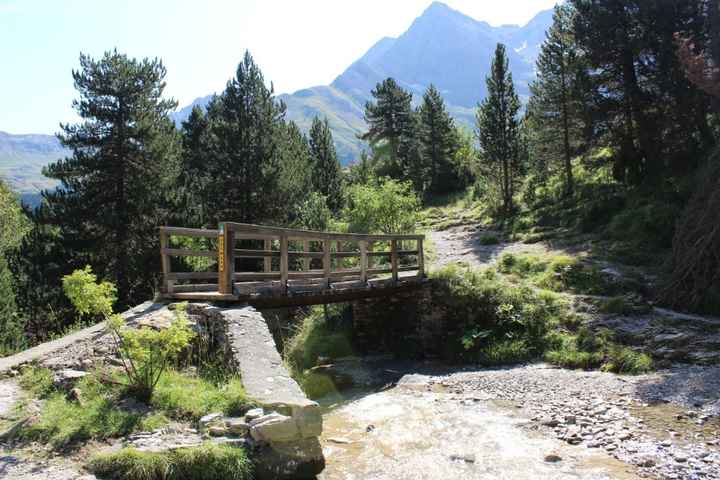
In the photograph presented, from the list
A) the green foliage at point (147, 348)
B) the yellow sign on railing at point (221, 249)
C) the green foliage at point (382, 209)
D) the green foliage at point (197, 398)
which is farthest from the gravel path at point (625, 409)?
the green foliage at point (382, 209)

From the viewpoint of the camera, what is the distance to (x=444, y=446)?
315 inches

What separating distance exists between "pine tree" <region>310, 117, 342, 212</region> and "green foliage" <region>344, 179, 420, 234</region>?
15762mm

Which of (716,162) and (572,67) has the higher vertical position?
(572,67)

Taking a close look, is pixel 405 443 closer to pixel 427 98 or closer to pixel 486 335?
pixel 486 335

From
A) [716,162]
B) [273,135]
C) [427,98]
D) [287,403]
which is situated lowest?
[287,403]

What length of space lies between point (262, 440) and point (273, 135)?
19.2 meters

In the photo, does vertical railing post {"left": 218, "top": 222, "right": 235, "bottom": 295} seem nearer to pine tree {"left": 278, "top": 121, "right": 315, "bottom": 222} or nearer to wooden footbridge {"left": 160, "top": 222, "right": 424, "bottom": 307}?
wooden footbridge {"left": 160, "top": 222, "right": 424, "bottom": 307}

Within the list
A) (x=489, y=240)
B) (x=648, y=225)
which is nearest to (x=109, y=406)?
(x=648, y=225)

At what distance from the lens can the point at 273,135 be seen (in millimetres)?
23266

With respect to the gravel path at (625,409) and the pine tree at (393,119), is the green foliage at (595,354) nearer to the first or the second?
the gravel path at (625,409)

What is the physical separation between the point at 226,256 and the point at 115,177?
40.4 ft

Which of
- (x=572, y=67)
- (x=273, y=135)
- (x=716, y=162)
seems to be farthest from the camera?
(x=572, y=67)

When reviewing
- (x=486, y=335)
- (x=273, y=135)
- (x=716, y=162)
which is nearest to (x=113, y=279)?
(x=273, y=135)

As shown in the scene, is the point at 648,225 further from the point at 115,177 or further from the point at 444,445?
the point at 115,177
